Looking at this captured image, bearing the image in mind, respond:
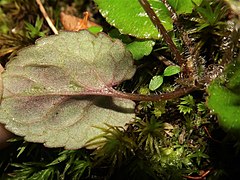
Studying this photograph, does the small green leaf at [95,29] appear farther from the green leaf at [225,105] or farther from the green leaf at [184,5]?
the green leaf at [225,105]

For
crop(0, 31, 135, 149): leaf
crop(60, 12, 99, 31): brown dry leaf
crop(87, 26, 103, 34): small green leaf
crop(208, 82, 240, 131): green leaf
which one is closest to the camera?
crop(208, 82, 240, 131): green leaf

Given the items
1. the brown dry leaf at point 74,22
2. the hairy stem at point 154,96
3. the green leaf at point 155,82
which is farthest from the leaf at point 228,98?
the brown dry leaf at point 74,22

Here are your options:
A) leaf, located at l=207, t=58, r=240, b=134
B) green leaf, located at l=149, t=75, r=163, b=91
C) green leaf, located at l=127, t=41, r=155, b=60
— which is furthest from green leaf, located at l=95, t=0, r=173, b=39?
leaf, located at l=207, t=58, r=240, b=134

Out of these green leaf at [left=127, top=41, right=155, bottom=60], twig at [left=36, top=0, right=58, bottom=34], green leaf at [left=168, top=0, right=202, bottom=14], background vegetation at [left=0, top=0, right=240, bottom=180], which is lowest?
background vegetation at [left=0, top=0, right=240, bottom=180]

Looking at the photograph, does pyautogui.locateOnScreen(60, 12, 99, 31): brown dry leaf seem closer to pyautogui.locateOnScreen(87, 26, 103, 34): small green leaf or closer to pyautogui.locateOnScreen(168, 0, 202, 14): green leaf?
pyautogui.locateOnScreen(87, 26, 103, 34): small green leaf

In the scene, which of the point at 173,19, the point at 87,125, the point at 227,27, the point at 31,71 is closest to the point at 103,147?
the point at 87,125

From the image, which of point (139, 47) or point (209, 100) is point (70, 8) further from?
point (209, 100)

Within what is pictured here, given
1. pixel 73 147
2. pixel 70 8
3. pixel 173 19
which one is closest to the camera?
pixel 73 147
